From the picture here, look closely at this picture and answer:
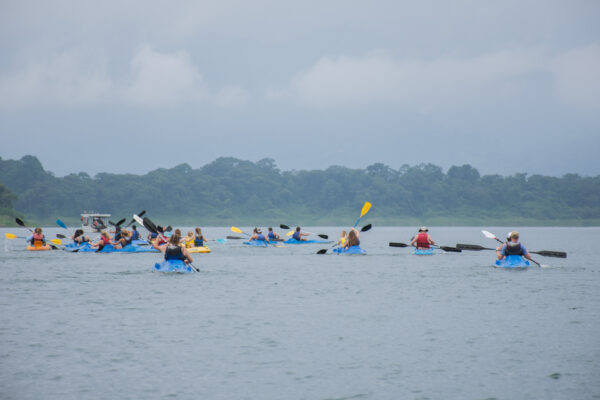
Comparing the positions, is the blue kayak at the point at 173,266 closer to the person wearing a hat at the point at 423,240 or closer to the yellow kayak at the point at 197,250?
the yellow kayak at the point at 197,250

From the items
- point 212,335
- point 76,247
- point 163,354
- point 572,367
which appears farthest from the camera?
point 76,247

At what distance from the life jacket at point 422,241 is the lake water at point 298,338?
1228cm

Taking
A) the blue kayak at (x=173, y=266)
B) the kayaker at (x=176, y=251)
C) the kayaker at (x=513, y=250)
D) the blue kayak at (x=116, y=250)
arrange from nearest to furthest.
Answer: the kayaker at (x=176, y=251), the blue kayak at (x=173, y=266), the kayaker at (x=513, y=250), the blue kayak at (x=116, y=250)

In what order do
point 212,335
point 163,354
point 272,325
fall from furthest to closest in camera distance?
point 272,325 → point 212,335 → point 163,354

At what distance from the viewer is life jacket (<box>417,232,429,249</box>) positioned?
137 feet

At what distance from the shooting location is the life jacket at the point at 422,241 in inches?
1639

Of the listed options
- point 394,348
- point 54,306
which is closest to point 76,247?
point 54,306

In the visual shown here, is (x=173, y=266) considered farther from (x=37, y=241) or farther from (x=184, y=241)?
(x=37, y=241)

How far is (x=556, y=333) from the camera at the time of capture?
1605 centimetres

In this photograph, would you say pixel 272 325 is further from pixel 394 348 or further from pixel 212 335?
pixel 394 348

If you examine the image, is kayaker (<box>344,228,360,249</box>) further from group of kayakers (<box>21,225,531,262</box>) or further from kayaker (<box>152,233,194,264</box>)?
kayaker (<box>152,233,194,264</box>)

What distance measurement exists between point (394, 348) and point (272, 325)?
3.79 metres

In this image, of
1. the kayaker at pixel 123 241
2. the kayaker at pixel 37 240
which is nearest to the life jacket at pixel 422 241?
the kayaker at pixel 123 241

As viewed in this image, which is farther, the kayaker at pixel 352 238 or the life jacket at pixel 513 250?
the kayaker at pixel 352 238
